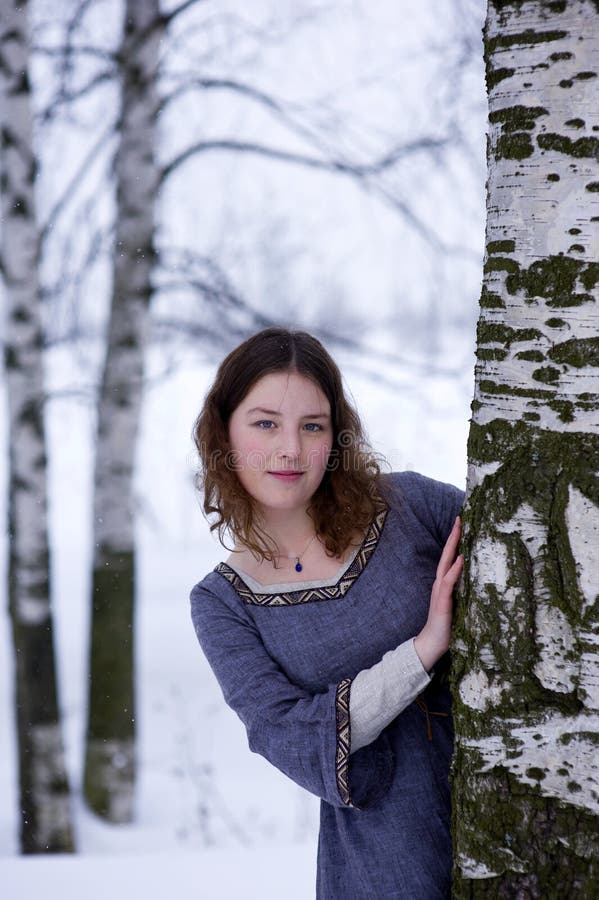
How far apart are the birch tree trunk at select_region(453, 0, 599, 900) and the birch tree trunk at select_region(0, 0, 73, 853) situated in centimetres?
302

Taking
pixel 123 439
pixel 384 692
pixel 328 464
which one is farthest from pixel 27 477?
pixel 384 692

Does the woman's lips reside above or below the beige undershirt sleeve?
above

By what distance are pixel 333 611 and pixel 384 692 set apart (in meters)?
0.24

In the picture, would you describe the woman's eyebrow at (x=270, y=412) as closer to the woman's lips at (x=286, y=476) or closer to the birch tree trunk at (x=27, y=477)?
the woman's lips at (x=286, y=476)

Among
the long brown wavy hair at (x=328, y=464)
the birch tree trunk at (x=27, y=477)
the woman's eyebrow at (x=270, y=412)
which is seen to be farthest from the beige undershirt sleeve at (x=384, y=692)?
the birch tree trunk at (x=27, y=477)

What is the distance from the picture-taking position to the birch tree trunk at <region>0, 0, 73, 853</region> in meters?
3.88

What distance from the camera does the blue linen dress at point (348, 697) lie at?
151 cm

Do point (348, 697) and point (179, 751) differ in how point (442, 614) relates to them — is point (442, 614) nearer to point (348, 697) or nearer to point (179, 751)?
point (348, 697)

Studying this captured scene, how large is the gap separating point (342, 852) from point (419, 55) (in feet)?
12.4

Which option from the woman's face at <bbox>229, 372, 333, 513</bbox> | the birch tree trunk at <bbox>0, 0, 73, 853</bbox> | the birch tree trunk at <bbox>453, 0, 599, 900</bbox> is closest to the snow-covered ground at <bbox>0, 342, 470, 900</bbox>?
the birch tree trunk at <bbox>0, 0, 73, 853</bbox>

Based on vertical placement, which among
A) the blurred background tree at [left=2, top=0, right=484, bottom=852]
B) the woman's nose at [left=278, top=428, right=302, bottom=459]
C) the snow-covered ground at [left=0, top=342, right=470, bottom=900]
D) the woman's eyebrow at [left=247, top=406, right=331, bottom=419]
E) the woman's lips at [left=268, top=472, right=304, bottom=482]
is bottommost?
the snow-covered ground at [left=0, top=342, right=470, bottom=900]

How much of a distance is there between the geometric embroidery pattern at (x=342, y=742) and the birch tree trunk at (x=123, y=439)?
3054 millimetres

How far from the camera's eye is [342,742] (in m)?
1.45

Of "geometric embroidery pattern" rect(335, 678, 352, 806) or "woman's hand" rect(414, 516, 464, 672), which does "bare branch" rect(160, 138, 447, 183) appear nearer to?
"woman's hand" rect(414, 516, 464, 672)
